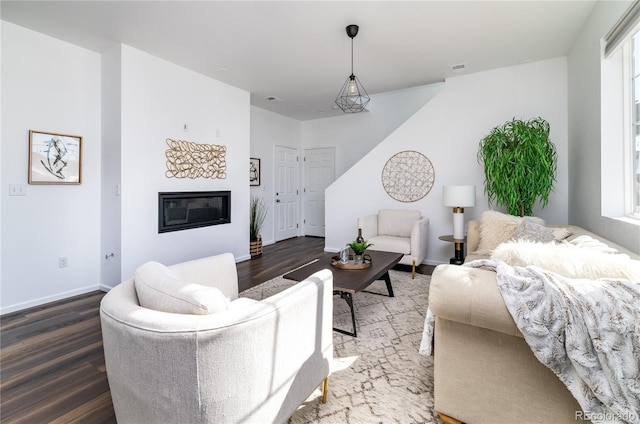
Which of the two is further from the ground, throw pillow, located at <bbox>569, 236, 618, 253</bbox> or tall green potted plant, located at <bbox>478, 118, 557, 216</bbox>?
tall green potted plant, located at <bbox>478, 118, 557, 216</bbox>

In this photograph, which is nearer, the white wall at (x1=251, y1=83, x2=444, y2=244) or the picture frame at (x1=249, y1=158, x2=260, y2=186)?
the picture frame at (x1=249, y1=158, x2=260, y2=186)

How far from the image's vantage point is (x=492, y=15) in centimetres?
279

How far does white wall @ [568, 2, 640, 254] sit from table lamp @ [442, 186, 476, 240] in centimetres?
105

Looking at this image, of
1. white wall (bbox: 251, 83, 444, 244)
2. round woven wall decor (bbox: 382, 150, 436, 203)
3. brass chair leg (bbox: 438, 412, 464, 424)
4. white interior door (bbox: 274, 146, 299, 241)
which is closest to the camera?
brass chair leg (bbox: 438, 412, 464, 424)

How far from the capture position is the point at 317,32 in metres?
3.05

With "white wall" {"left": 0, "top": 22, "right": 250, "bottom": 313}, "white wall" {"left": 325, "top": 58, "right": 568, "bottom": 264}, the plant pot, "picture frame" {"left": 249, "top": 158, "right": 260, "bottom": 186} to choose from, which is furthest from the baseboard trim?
"white wall" {"left": 325, "top": 58, "right": 568, "bottom": 264}

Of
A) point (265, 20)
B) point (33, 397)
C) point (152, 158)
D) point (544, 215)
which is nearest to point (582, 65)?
point (544, 215)

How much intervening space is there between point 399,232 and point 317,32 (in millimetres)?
2823

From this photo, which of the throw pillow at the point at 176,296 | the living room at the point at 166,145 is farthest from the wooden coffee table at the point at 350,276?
the throw pillow at the point at 176,296

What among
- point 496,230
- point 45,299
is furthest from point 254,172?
point 496,230

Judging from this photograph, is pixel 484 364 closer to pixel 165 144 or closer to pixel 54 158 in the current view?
pixel 165 144

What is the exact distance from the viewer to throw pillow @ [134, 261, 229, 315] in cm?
106

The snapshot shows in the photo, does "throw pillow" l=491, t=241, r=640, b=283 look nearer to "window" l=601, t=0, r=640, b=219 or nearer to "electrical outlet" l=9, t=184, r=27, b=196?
"window" l=601, t=0, r=640, b=219

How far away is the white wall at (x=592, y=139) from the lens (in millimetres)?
2281
